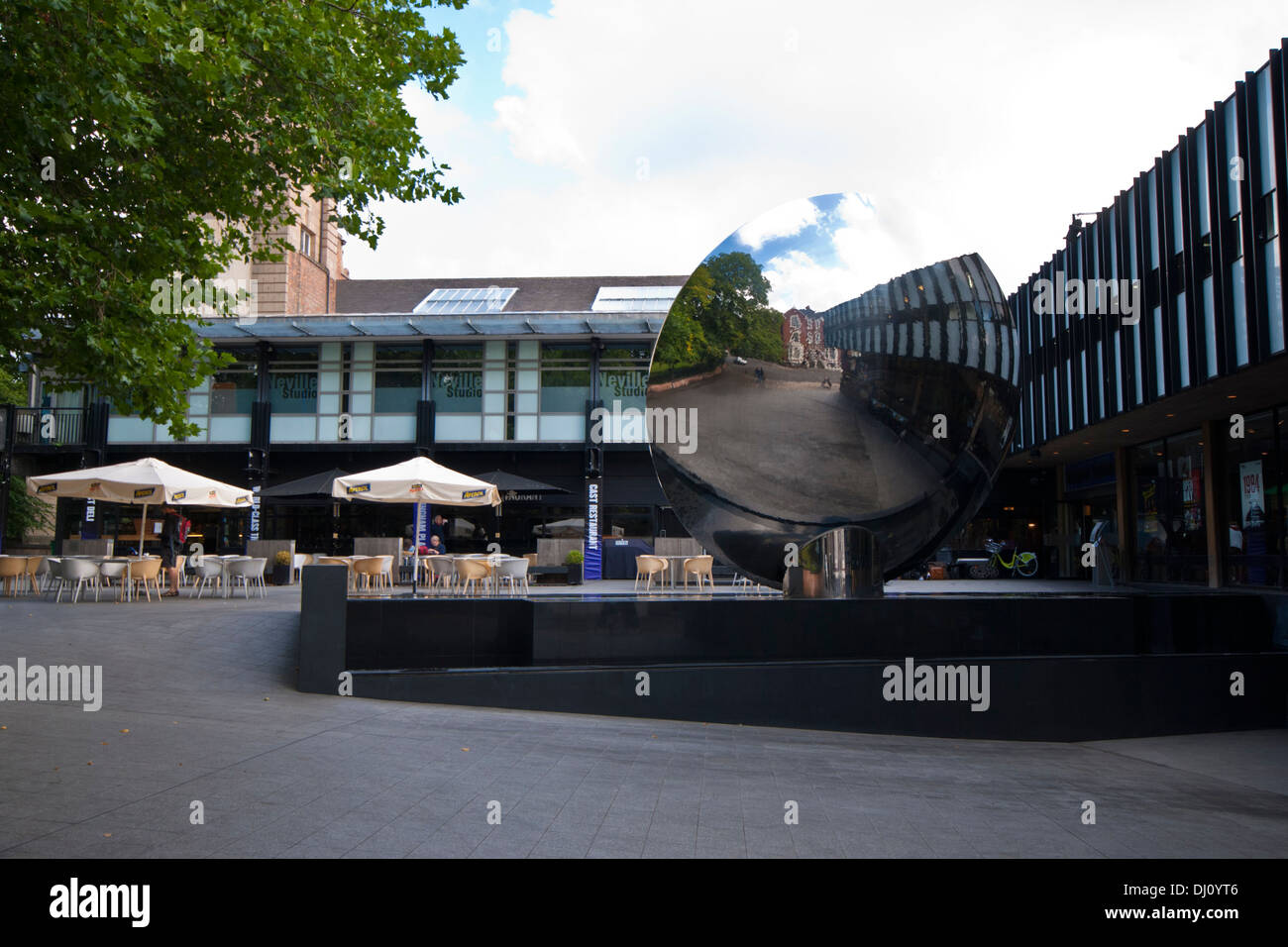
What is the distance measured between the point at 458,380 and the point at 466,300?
16.8ft

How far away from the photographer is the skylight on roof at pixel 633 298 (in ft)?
99.9

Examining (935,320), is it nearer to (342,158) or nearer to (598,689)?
(598,689)

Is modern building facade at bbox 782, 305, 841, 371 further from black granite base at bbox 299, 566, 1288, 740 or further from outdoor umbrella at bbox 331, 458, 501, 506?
outdoor umbrella at bbox 331, 458, 501, 506

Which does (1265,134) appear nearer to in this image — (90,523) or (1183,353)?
(1183,353)

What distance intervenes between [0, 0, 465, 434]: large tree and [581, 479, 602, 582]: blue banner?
1639 centimetres

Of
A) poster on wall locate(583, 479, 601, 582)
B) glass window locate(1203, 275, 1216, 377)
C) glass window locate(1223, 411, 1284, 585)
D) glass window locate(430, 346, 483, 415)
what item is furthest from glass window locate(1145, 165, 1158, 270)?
glass window locate(430, 346, 483, 415)

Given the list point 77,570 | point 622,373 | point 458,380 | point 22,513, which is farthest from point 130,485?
point 22,513

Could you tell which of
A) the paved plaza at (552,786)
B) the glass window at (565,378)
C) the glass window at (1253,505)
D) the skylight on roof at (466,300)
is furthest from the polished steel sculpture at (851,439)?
the skylight on roof at (466,300)

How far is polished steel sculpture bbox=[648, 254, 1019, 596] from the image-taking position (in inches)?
345

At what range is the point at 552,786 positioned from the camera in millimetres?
5188

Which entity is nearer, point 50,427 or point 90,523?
point 90,523

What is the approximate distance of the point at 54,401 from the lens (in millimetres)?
28656
